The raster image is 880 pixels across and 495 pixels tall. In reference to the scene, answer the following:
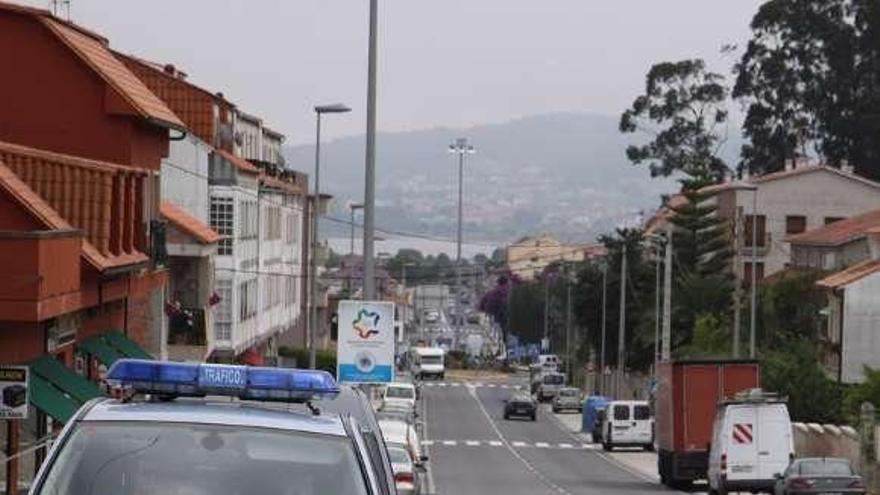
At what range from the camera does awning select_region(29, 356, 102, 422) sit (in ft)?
83.4

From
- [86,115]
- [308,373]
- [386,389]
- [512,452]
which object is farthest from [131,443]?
[386,389]

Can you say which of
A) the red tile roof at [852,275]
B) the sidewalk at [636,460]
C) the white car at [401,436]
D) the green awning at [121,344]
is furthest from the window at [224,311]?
the green awning at [121,344]

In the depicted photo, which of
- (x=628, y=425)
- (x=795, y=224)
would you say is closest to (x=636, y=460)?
(x=628, y=425)

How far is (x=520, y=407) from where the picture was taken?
3809 inches

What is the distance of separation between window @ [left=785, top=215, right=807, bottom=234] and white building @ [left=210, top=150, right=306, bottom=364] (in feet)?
103

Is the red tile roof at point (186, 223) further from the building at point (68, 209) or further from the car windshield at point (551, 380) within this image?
the car windshield at point (551, 380)

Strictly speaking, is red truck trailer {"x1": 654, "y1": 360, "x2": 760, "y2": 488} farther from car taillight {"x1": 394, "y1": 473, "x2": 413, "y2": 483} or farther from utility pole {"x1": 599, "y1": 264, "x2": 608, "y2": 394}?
utility pole {"x1": 599, "y1": 264, "x2": 608, "y2": 394}

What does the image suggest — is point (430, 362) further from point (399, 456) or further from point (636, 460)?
point (399, 456)

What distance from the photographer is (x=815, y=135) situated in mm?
111625

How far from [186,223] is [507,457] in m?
15.2

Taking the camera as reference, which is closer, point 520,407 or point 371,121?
point 371,121

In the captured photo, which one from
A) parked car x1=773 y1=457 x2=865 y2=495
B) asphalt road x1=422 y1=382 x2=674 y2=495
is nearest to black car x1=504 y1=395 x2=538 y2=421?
asphalt road x1=422 y1=382 x2=674 y2=495

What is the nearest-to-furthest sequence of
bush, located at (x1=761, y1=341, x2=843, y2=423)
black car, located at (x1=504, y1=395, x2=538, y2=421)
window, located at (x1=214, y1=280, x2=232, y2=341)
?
window, located at (x1=214, y1=280, x2=232, y2=341) < bush, located at (x1=761, y1=341, x2=843, y2=423) < black car, located at (x1=504, y1=395, x2=538, y2=421)

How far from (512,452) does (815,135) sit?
45.8 metres
